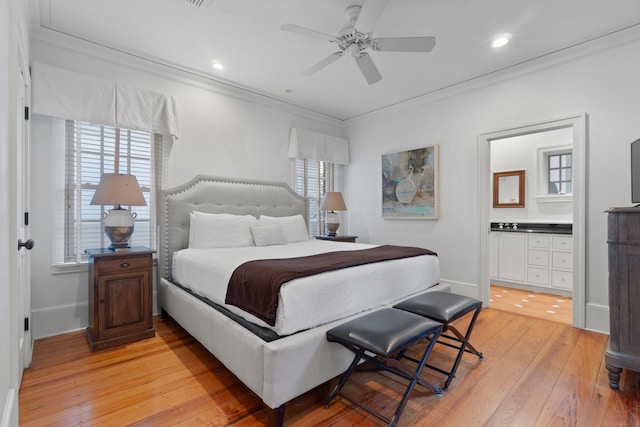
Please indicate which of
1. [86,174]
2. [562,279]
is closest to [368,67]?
[86,174]

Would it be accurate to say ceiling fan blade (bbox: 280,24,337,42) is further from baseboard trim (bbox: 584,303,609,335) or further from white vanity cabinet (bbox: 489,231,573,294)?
white vanity cabinet (bbox: 489,231,573,294)

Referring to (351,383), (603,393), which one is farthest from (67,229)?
(603,393)

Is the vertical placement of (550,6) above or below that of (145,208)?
above

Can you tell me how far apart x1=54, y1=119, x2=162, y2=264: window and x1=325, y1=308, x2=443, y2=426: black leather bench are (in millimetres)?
2628

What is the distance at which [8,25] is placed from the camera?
1462mm

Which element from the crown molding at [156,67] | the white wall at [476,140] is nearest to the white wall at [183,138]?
the crown molding at [156,67]

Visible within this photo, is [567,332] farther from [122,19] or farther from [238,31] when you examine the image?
[122,19]

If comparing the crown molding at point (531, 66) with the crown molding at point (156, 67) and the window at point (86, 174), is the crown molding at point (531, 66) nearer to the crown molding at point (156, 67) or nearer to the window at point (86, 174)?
the crown molding at point (156, 67)

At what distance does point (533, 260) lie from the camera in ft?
14.6

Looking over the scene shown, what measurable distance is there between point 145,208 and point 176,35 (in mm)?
1760

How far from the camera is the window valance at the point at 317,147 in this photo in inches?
182

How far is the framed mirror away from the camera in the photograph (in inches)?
197

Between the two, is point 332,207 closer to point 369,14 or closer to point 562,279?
point 369,14

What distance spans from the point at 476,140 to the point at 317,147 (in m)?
Answer: 2.24
